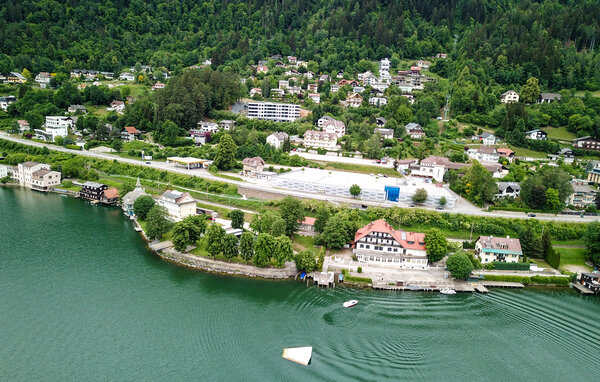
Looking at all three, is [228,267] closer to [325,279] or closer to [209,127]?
[325,279]

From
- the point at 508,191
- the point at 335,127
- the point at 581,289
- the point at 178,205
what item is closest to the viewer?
the point at 581,289

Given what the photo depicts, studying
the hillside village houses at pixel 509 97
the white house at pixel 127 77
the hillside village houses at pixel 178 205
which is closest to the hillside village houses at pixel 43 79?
the white house at pixel 127 77

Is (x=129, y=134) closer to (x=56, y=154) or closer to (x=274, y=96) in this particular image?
(x=56, y=154)

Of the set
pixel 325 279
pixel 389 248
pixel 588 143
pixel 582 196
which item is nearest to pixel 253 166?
pixel 389 248

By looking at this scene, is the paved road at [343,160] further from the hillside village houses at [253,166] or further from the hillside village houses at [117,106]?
the hillside village houses at [117,106]

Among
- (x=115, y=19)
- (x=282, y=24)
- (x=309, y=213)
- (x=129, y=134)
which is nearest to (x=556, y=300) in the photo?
(x=309, y=213)

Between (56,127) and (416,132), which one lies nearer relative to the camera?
(416,132)

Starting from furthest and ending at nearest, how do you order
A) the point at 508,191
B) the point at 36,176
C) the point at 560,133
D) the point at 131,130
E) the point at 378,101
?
the point at 378,101, the point at 131,130, the point at 560,133, the point at 36,176, the point at 508,191
